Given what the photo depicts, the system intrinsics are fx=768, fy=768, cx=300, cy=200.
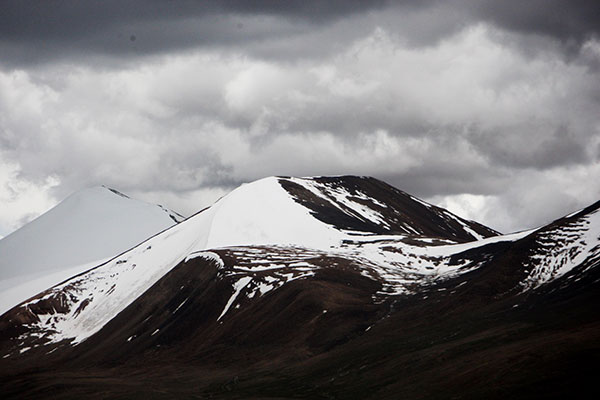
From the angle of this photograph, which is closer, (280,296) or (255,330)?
(255,330)

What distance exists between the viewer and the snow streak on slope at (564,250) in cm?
15112

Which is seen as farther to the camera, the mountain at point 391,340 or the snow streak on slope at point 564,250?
the snow streak on slope at point 564,250

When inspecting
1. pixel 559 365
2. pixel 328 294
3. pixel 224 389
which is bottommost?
pixel 559 365

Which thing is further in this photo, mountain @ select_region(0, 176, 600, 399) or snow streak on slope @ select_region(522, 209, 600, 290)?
snow streak on slope @ select_region(522, 209, 600, 290)

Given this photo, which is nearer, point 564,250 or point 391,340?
point 391,340

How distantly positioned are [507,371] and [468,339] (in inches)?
1138

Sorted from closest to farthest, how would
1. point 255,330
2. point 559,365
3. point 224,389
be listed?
point 559,365
point 224,389
point 255,330

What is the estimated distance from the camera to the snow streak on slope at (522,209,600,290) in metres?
151

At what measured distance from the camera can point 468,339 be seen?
4749 inches

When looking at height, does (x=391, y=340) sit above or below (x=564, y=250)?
below

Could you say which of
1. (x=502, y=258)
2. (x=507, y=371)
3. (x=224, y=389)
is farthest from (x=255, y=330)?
(x=507, y=371)

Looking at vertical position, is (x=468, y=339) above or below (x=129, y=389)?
below

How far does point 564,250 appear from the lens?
159875 mm

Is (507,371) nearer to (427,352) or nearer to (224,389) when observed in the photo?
(427,352)
